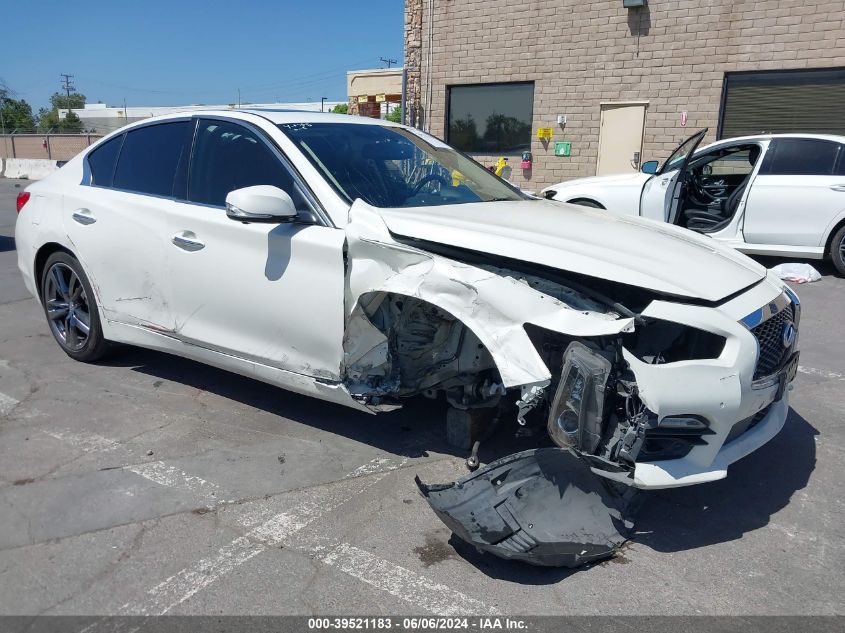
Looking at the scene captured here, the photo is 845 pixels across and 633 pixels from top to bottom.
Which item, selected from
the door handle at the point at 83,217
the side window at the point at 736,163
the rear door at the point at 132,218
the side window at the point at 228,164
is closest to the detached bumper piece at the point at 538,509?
the side window at the point at 228,164

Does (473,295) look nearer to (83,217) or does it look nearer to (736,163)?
(83,217)

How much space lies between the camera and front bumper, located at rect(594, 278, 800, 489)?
270 centimetres

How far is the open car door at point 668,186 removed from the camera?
8.07 metres

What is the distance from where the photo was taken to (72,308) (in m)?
5.00

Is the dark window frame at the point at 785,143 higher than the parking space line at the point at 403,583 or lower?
higher

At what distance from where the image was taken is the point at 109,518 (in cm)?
313

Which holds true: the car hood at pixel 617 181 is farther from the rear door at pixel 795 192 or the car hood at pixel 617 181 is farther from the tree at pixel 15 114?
the tree at pixel 15 114

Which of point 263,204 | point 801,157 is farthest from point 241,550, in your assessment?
point 801,157

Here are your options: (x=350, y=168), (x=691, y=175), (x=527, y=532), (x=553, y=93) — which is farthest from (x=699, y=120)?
(x=527, y=532)

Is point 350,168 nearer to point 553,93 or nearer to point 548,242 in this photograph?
point 548,242

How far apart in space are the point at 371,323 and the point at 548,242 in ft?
3.11

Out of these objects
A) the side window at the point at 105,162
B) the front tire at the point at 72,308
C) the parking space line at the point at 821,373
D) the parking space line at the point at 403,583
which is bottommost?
the parking space line at the point at 403,583

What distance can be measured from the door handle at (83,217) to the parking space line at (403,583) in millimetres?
2975

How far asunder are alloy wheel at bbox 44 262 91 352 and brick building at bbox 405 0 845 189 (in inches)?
449
